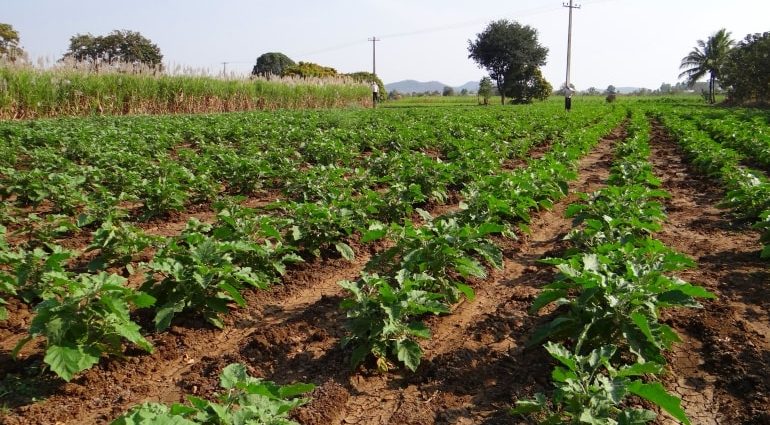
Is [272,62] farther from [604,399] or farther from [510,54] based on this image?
[604,399]

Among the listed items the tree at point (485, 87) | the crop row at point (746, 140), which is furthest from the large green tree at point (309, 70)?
the crop row at point (746, 140)

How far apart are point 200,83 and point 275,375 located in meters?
21.7

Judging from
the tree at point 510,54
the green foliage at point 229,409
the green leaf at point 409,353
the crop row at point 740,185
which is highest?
the tree at point 510,54

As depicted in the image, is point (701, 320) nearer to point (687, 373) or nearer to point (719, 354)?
point (719, 354)

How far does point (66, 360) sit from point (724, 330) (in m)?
4.40

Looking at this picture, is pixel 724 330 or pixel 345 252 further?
pixel 345 252

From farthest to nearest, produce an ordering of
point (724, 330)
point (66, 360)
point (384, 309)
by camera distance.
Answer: point (724, 330), point (384, 309), point (66, 360)

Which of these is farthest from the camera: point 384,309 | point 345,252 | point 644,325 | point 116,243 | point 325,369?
point 345,252

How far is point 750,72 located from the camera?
45.5m

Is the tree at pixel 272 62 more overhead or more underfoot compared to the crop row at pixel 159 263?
more overhead

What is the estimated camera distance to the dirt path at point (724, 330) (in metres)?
3.07

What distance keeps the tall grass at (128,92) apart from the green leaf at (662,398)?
1858 cm

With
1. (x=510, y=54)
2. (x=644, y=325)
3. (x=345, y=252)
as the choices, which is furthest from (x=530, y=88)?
(x=644, y=325)

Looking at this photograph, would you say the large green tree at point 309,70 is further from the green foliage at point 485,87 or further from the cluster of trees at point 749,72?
the cluster of trees at point 749,72
